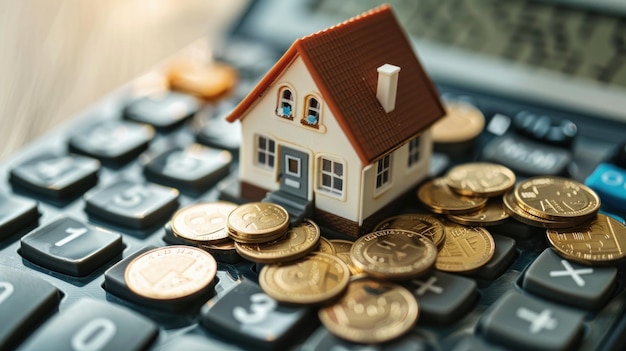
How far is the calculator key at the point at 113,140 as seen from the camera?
3.16 ft

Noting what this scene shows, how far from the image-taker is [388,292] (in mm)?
696

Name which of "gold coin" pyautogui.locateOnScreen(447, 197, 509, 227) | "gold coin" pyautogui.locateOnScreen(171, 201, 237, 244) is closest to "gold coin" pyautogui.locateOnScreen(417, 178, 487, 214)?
"gold coin" pyautogui.locateOnScreen(447, 197, 509, 227)

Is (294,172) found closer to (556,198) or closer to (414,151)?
(414,151)

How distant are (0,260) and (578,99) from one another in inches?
29.4

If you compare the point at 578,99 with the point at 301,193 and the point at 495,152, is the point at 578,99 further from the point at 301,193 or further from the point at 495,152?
the point at 301,193

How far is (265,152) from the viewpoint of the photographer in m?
0.85

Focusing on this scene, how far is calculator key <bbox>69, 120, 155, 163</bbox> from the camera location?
96 centimetres

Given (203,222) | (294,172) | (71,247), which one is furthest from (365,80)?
(71,247)

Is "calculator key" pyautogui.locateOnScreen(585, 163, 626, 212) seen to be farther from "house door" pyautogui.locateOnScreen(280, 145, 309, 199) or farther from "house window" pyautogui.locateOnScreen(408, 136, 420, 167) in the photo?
"house door" pyautogui.locateOnScreen(280, 145, 309, 199)

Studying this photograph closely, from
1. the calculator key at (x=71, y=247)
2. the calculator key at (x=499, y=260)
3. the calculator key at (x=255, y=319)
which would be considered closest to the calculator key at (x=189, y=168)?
the calculator key at (x=71, y=247)

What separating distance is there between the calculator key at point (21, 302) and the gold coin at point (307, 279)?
20cm

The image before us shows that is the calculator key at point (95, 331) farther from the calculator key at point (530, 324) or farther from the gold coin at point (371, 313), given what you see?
the calculator key at point (530, 324)

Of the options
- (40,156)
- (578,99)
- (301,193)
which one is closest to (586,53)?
(578,99)

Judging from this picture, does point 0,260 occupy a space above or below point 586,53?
below
